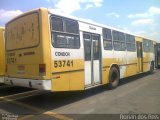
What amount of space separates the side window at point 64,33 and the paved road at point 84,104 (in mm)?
2014

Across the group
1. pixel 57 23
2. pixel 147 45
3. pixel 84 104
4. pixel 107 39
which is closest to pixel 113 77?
pixel 107 39

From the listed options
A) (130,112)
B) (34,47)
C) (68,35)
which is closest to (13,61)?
(34,47)

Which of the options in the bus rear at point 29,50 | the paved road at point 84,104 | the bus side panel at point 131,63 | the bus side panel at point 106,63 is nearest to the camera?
the paved road at point 84,104

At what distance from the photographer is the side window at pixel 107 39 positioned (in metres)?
12.1

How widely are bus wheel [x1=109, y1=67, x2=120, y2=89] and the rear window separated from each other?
15.8ft

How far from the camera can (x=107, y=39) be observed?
12.3m

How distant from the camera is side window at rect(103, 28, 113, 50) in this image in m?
12.1

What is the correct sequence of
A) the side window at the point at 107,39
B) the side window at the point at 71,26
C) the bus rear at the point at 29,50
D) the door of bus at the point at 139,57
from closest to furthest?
the bus rear at the point at 29,50 → the side window at the point at 71,26 → the side window at the point at 107,39 → the door of bus at the point at 139,57

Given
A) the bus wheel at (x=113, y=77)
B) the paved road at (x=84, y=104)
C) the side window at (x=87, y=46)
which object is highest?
the side window at (x=87, y=46)

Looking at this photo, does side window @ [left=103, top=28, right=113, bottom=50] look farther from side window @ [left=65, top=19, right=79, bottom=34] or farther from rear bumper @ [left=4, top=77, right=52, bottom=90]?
rear bumper @ [left=4, top=77, right=52, bottom=90]

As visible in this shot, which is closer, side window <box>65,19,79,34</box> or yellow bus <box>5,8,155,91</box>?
yellow bus <box>5,8,155,91</box>

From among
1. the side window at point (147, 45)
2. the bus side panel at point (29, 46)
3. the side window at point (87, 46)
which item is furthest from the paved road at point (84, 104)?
the side window at point (147, 45)

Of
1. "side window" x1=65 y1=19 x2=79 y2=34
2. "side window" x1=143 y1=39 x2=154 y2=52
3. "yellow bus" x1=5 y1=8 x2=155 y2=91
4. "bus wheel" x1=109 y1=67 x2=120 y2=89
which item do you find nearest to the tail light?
"yellow bus" x1=5 y1=8 x2=155 y2=91

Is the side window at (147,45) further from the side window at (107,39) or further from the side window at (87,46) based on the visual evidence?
the side window at (87,46)
